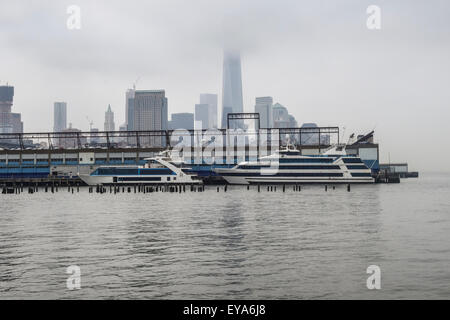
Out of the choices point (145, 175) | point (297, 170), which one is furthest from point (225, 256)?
point (297, 170)

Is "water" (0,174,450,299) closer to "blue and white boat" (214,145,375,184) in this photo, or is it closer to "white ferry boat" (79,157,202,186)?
"white ferry boat" (79,157,202,186)

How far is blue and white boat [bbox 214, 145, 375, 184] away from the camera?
12550 cm

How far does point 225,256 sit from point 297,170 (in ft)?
321

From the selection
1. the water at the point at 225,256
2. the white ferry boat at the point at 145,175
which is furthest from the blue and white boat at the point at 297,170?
the water at the point at 225,256

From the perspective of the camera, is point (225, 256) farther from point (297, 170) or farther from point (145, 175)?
point (297, 170)

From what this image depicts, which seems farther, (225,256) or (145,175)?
(145,175)

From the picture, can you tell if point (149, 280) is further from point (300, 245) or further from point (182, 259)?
point (300, 245)

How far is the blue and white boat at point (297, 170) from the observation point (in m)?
126

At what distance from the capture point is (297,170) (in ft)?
413

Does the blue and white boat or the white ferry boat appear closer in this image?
the white ferry boat

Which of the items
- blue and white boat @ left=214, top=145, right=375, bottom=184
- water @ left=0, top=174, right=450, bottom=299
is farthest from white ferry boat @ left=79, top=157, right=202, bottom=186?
water @ left=0, top=174, right=450, bottom=299

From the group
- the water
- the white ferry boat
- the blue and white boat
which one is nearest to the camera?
the water

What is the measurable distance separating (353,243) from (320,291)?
13.5 metres

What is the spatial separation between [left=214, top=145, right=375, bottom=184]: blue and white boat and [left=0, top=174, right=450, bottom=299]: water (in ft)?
240
